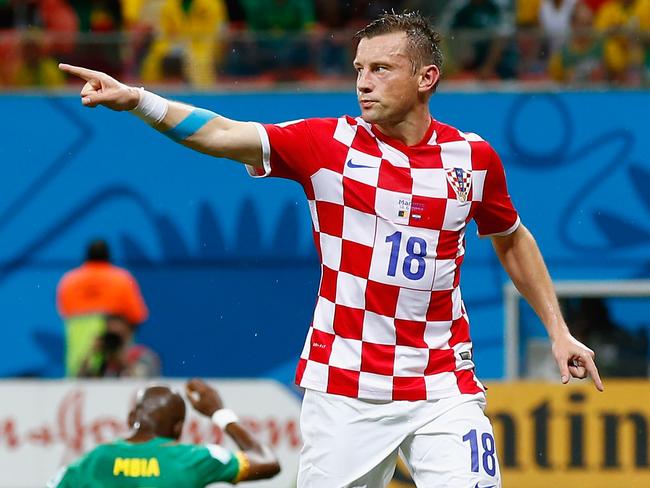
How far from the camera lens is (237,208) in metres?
13.8

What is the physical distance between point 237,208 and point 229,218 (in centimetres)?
13

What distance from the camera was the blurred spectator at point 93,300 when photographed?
40.0ft

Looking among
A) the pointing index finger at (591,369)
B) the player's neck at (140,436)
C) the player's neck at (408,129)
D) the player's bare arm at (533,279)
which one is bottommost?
the player's neck at (140,436)

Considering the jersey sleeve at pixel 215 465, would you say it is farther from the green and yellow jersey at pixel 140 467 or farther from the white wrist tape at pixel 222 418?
the white wrist tape at pixel 222 418

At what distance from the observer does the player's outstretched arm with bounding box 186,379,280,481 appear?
6.54 metres

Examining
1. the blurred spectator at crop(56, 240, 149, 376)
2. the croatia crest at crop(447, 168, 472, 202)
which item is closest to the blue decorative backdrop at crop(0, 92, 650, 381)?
the blurred spectator at crop(56, 240, 149, 376)

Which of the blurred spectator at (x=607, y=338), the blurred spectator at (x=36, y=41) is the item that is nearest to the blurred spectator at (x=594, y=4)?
the blurred spectator at (x=607, y=338)

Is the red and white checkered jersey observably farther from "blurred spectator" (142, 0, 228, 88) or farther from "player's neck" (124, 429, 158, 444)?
"blurred spectator" (142, 0, 228, 88)

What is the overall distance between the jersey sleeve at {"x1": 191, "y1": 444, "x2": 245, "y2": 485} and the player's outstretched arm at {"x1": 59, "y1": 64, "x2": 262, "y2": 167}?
67.6 inches

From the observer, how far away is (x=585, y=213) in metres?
13.4

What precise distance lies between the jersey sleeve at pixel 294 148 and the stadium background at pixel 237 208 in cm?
763

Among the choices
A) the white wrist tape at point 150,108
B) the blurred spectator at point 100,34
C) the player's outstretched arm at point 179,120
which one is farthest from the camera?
the blurred spectator at point 100,34

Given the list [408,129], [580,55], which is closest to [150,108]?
[408,129]

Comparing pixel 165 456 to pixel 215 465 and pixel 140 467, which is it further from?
pixel 215 465
